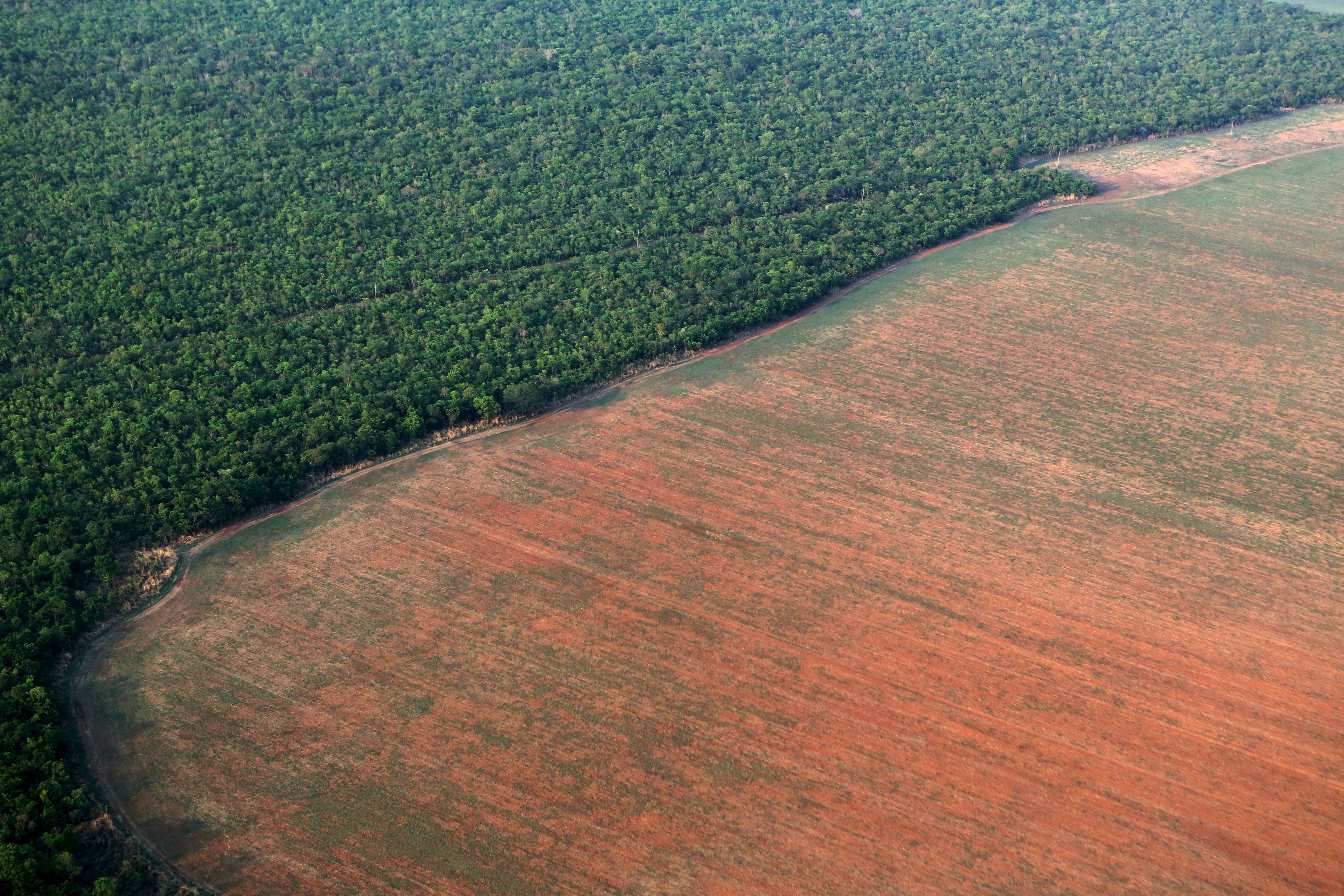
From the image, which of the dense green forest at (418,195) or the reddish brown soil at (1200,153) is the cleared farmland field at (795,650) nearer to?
the dense green forest at (418,195)

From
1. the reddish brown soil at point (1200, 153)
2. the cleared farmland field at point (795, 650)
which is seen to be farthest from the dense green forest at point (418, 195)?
the cleared farmland field at point (795, 650)

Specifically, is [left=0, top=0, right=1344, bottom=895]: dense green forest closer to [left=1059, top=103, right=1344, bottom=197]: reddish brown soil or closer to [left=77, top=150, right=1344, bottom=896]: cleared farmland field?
[left=1059, top=103, right=1344, bottom=197]: reddish brown soil

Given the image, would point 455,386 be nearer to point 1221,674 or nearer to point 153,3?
point 1221,674

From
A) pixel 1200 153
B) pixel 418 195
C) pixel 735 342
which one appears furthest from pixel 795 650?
pixel 1200 153

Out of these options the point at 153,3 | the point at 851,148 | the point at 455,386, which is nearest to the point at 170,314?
the point at 455,386

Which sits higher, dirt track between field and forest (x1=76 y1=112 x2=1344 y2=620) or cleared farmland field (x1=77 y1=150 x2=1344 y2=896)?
dirt track between field and forest (x1=76 y1=112 x2=1344 y2=620)

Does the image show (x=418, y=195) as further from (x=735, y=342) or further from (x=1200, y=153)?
(x=1200, y=153)

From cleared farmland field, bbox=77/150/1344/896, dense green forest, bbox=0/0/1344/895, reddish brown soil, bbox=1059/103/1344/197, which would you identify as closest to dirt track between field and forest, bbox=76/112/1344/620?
reddish brown soil, bbox=1059/103/1344/197
